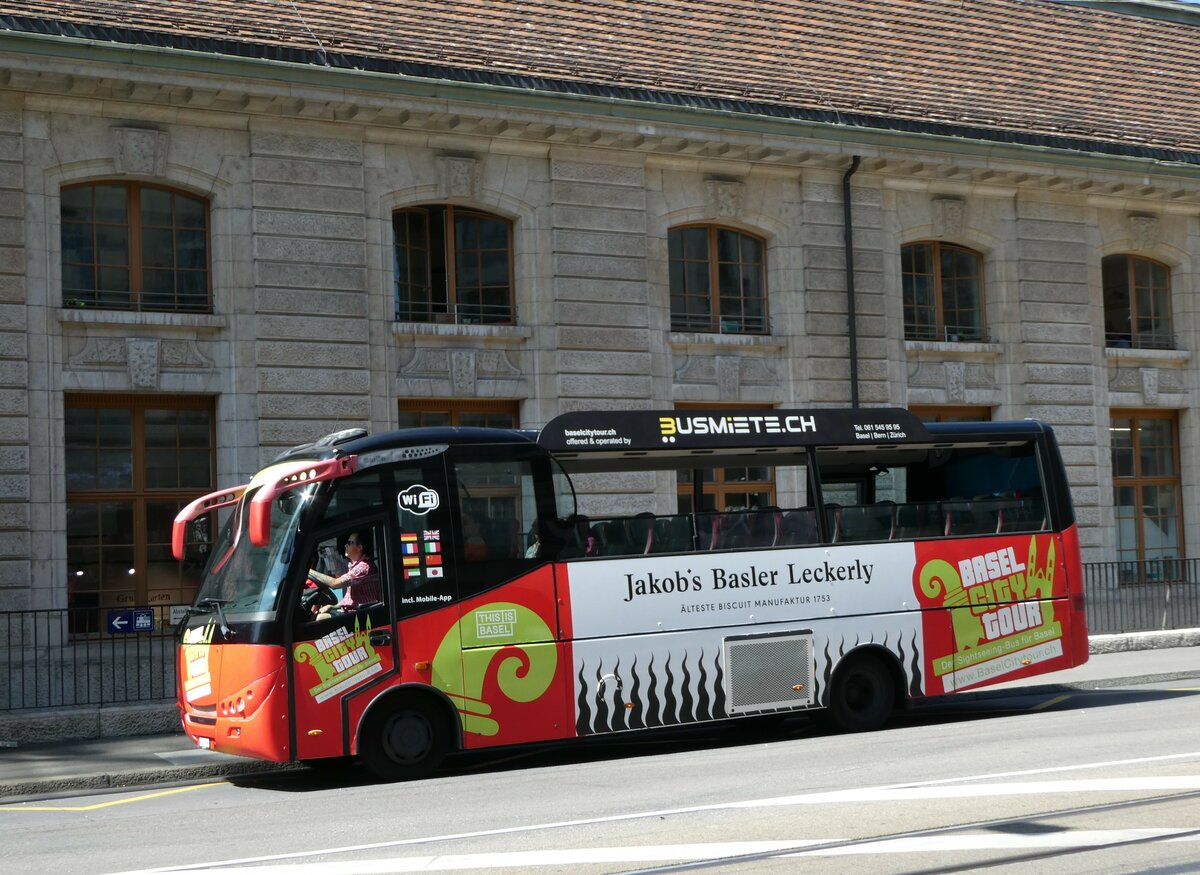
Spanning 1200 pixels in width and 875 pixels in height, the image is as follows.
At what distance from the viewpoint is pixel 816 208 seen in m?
25.7

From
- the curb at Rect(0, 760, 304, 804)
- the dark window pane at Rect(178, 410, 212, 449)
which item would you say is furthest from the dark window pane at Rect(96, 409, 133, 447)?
the curb at Rect(0, 760, 304, 804)

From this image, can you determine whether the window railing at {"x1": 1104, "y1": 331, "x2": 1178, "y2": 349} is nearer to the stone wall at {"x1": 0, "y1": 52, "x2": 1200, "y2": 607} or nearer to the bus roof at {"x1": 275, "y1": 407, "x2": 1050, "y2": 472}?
the stone wall at {"x1": 0, "y1": 52, "x2": 1200, "y2": 607}

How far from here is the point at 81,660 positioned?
18047 mm

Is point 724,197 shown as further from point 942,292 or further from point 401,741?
point 401,741

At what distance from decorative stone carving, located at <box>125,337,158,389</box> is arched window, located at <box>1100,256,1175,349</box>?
669 inches

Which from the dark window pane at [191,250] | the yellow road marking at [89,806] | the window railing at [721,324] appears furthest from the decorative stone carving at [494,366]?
Result: the yellow road marking at [89,806]

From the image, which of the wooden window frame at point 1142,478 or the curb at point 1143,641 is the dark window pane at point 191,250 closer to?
the curb at point 1143,641

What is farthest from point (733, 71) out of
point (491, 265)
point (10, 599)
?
point (10, 599)

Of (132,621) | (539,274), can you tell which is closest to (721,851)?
(132,621)

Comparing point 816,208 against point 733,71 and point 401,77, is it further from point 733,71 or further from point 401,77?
point 401,77

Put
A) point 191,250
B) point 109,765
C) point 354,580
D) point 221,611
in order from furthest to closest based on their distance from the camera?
point 191,250 < point 109,765 < point 221,611 < point 354,580

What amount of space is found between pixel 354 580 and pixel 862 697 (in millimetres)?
5834

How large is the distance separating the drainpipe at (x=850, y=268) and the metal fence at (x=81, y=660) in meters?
12.0

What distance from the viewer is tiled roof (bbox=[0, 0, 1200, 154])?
2191cm
